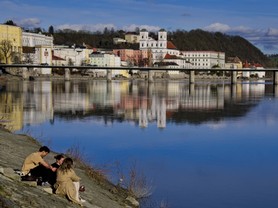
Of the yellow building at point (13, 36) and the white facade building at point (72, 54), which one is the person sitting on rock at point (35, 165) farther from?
the white facade building at point (72, 54)

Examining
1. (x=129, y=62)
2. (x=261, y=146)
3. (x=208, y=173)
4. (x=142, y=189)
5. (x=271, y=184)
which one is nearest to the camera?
(x=142, y=189)

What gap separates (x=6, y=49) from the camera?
109m

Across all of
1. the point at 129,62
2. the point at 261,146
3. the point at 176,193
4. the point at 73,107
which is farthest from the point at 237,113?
the point at 129,62

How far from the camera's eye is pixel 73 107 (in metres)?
35.3

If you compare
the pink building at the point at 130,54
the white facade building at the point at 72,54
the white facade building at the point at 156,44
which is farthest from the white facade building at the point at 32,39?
the white facade building at the point at 156,44

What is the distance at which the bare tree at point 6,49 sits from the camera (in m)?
108

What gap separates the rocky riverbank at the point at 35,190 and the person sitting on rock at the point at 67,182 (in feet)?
0.34

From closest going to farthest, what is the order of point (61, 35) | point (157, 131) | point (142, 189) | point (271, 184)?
point (142, 189), point (271, 184), point (157, 131), point (61, 35)

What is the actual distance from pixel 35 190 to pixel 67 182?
534mm

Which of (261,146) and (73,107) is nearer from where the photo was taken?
(261,146)

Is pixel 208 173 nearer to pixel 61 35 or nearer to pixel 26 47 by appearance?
pixel 26 47

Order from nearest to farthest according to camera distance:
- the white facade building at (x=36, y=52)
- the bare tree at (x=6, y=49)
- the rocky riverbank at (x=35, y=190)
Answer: the rocky riverbank at (x=35, y=190)
the bare tree at (x=6, y=49)
the white facade building at (x=36, y=52)

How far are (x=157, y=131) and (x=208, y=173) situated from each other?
8.86m

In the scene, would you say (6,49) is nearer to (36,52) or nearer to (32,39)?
(36,52)
